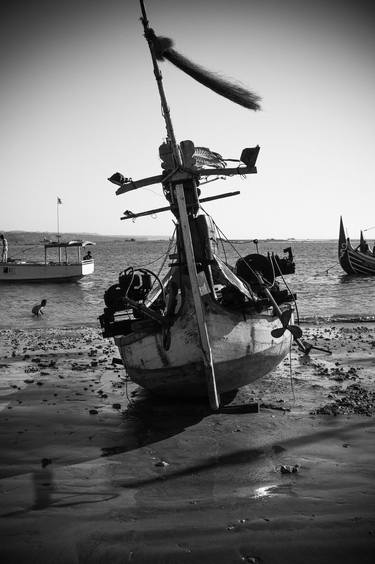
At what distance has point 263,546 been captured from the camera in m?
3.83

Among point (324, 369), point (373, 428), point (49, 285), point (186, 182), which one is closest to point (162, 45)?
point (186, 182)

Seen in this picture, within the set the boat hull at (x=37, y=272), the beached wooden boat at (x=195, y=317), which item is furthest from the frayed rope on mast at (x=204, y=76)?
the boat hull at (x=37, y=272)

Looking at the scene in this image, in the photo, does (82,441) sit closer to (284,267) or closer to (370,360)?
(284,267)

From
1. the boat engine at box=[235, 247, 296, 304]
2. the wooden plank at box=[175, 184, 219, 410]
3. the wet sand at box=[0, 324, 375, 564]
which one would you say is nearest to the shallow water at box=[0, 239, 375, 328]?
the boat engine at box=[235, 247, 296, 304]

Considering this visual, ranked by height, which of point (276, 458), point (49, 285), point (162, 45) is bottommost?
point (276, 458)

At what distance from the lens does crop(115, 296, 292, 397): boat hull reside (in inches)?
275

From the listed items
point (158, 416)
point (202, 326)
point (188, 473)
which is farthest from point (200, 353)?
point (188, 473)

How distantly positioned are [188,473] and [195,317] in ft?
8.33

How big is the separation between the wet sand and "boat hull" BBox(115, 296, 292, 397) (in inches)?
24.0

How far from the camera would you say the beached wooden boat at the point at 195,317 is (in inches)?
273

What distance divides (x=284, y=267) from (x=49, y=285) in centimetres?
3079

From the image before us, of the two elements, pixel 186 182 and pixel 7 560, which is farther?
pixel 186 182

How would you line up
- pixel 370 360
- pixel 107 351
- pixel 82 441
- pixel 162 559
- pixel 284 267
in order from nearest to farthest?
pixel 162 559 → pixel 82 441 → pixel 284 267 → pixel 370 360 → pixel 107 351

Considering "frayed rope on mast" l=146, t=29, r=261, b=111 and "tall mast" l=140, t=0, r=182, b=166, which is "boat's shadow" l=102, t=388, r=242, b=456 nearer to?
"tall mast" l=140, t=0, r=182, b=166
